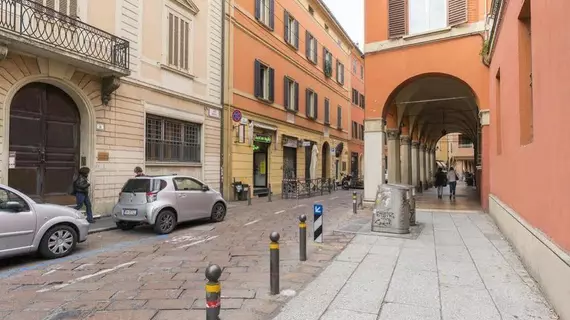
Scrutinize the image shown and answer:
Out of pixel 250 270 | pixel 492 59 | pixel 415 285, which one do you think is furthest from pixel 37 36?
pixel 492 59

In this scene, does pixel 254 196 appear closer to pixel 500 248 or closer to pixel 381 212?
pixel 381 212

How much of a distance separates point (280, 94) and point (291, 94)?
156 cm

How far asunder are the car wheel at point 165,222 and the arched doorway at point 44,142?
3.88 meters

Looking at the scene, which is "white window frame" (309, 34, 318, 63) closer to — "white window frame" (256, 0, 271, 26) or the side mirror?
"white window frame" (256, 0, 271, 26)

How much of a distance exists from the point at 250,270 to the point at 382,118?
9225 millimetres

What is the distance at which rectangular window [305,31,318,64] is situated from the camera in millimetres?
26534

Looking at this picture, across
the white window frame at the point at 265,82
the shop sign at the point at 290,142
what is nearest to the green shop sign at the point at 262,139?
the shop sign at the point at 290,142

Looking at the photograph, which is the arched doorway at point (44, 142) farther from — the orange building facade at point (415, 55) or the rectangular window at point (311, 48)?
the rectangular window at point (311, 48)

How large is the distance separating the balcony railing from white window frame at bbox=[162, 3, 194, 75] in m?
2.24

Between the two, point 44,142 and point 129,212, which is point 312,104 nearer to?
point 44,142

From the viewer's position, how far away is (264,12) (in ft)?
68.6

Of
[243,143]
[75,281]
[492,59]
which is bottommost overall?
[75,281]

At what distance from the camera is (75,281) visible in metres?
5.45

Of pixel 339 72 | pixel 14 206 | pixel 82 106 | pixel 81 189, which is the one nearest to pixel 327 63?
pixel 339 72
